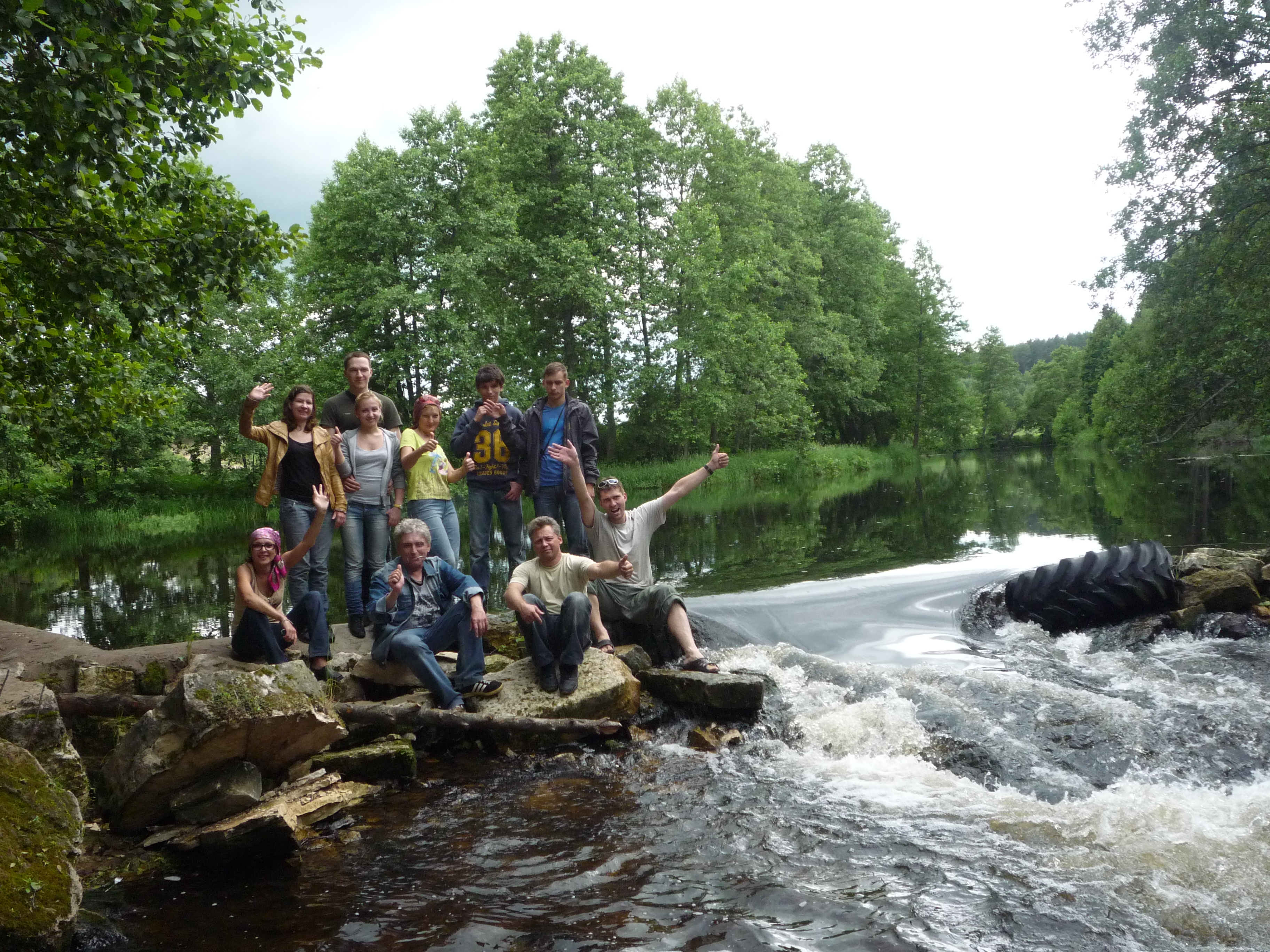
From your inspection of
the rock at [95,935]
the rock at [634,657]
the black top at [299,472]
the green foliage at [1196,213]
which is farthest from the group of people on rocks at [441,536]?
the green foliage at [1196,213]

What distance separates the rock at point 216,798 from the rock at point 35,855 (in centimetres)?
91

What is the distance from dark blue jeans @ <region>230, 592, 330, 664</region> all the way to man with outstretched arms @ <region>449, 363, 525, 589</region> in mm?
1830

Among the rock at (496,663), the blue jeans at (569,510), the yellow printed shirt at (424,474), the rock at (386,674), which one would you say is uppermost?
the yellow printed shirt at (424,474)

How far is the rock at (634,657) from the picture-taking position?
27.1ft

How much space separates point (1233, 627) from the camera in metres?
9.20

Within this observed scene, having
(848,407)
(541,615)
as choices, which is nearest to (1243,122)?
(541,615)

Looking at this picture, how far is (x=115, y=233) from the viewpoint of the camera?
27.3 ft

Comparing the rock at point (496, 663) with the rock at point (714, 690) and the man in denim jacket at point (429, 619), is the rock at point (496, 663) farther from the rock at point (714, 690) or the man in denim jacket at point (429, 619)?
the rock at point (714, 690)

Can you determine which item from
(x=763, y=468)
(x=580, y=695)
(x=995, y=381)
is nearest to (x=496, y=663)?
(x=580, y=695)

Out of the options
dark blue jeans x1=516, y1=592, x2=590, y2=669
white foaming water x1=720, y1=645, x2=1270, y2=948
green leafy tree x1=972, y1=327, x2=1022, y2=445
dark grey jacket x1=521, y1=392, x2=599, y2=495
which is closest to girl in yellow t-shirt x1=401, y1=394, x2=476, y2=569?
dark grey jacket x1=521, y1=392, x2=599, y2=495

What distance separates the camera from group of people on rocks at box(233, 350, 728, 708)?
7078mm

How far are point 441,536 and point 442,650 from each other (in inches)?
47.8

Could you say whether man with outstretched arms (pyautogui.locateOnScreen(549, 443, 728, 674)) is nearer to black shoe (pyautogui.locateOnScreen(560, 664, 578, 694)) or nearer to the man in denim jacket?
black shoe (pyautogui.locateOnScreen(560, 664, 578, 694))

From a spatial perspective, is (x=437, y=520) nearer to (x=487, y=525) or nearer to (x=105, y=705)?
(x=487, y=525)
